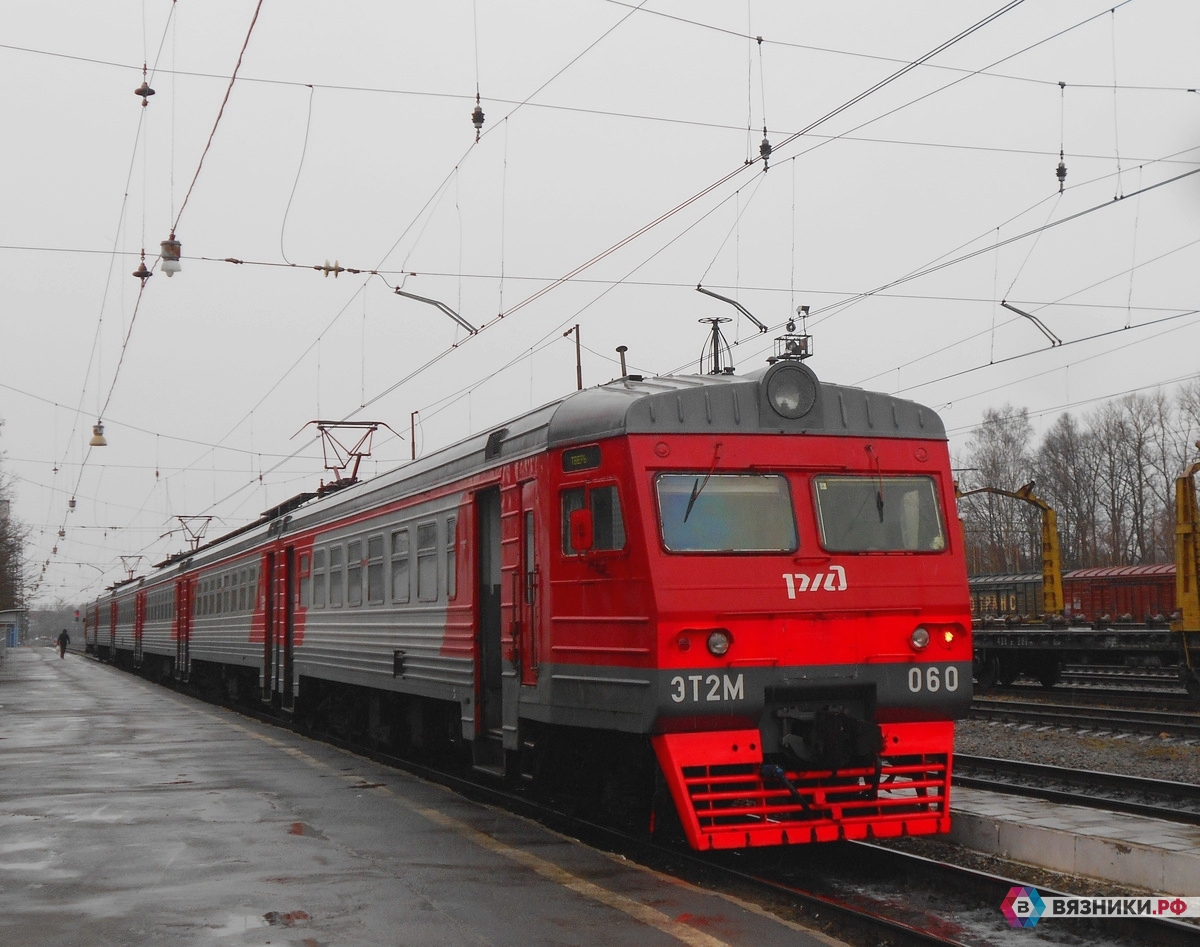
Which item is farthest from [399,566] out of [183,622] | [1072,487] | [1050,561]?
[1072,487]

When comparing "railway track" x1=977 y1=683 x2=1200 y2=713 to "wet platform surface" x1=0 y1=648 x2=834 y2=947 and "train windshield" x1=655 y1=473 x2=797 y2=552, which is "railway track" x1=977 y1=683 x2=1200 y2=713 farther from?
"train windshield" x1=655 y1=473 x2=797 y2=552

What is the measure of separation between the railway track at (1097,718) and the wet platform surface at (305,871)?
28.7 ft

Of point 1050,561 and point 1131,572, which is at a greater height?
point 1050,561

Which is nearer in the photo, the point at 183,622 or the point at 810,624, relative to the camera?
the point at 810,624

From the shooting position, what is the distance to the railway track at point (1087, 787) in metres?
10.1

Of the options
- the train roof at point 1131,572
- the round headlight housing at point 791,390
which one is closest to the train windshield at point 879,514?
the round headlight housing at point 791,390

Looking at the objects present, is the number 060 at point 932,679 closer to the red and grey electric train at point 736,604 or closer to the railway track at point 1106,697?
the red and grey electric train at point 736,604

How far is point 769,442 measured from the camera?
8.73m

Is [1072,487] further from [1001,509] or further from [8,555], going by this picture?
[8,555]

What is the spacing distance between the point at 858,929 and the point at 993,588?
106 ft

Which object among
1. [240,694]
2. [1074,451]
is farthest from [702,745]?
[1074,451]

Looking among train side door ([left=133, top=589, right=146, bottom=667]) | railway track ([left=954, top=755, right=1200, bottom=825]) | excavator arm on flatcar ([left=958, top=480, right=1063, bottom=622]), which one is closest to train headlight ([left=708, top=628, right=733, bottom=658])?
railway track ([left=954, top=755, right=1200, bottom=825])

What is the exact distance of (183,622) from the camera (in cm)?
3366

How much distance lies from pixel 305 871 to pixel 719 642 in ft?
9.30
